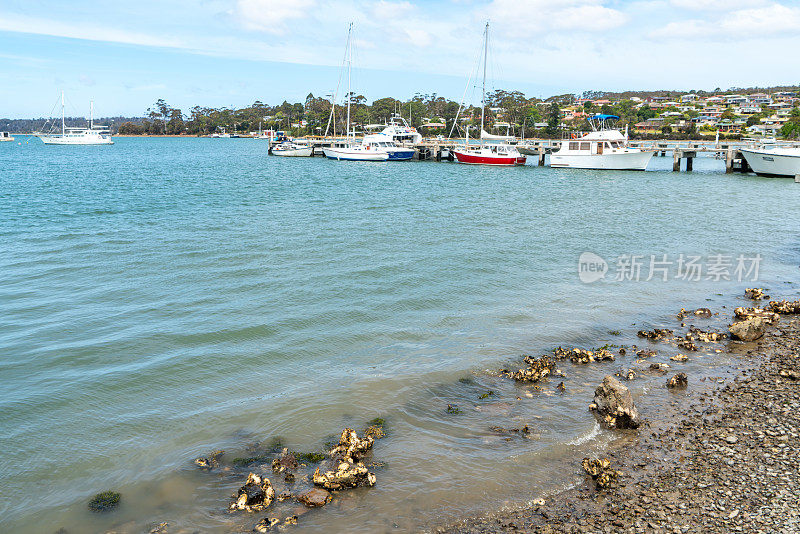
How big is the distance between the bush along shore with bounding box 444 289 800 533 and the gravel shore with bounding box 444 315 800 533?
1 cm

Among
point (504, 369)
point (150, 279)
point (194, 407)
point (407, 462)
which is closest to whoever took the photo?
point (407, 462)

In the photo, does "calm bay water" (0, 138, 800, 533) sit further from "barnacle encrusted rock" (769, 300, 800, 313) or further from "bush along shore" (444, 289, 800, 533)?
"barnacle encrusted rock" (769, 300, 800, 313)

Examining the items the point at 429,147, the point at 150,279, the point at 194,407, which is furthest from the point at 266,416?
the point at 429,147

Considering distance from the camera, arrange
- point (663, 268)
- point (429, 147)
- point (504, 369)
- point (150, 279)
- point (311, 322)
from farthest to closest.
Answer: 1. point (429, 147)
2. point (663, 268)
3. point (150, 279)
4. point (311, 322)
5. point (504, 369)

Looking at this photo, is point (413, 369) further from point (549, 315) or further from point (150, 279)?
point (150, 279)

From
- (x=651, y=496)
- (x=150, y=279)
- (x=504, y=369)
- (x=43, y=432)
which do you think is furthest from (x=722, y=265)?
(x=43, y=432)

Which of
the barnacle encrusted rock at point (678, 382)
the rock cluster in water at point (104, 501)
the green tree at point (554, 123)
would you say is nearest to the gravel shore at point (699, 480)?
the barnacle encrusted rock at point (678, 382)

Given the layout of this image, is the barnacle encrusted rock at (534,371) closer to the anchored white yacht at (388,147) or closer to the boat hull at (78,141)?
the anchored white yacht at (388,147)

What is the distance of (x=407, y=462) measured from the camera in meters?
7.50

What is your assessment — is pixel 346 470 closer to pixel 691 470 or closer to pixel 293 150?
pixel 691 470

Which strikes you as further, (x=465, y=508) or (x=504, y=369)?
(x=504, y=369)

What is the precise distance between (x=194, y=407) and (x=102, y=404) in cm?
149

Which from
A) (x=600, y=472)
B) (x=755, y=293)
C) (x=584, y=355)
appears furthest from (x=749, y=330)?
(x=600, y=472)

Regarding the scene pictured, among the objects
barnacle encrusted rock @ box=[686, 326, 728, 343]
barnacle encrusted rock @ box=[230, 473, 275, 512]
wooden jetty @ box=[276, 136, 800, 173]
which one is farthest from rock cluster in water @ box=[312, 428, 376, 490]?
wooden jetty @ box=[276, 136, 800, 173]
